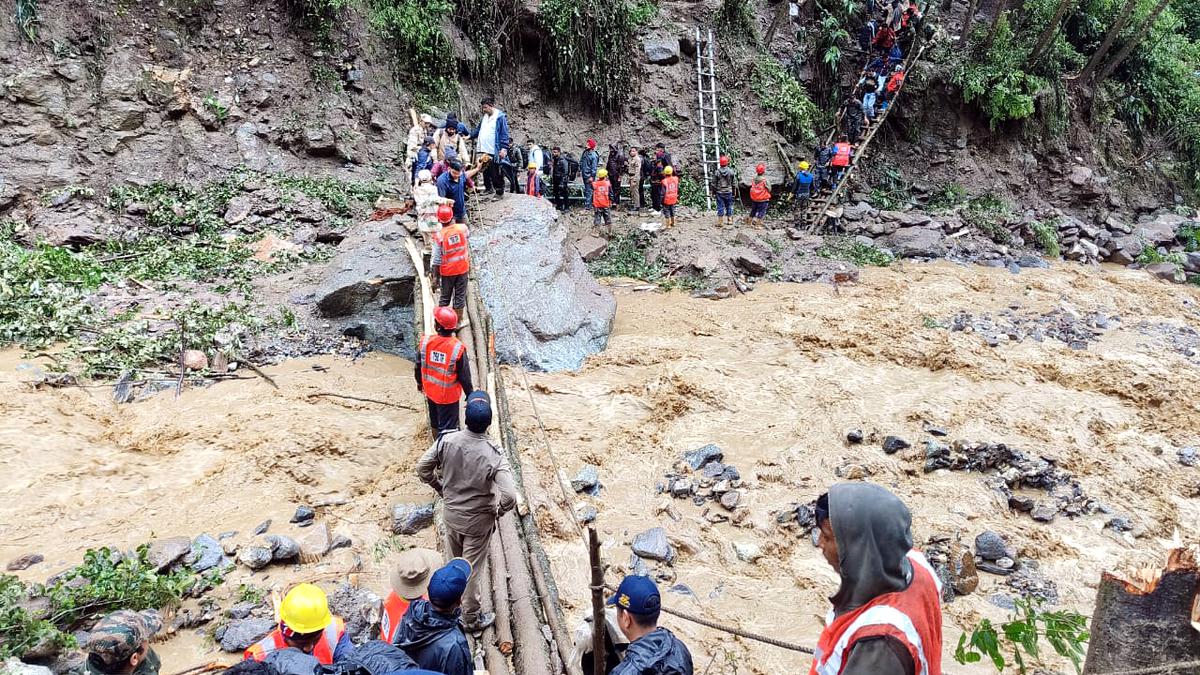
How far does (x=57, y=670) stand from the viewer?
11.6 ft

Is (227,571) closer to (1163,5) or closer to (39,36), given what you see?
(39,36)

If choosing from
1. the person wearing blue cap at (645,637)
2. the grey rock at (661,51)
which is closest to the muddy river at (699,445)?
the person wearing blue cap at (645,637)

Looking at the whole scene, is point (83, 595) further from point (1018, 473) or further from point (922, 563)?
point (1018, 473)

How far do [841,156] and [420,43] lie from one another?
376 inches

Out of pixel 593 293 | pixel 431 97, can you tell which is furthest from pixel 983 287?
pixel 431 97

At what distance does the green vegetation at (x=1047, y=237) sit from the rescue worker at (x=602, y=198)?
9.60m

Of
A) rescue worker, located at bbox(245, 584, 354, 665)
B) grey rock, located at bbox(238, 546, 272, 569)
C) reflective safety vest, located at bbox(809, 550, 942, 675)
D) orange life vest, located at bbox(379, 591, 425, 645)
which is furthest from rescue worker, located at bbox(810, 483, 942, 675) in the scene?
grey rock, located at bbox(238, 546, 272, 569)

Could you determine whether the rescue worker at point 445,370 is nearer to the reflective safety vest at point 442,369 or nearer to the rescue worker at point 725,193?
the reflective safety vest at point 442,369

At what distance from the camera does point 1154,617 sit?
2.17 meters

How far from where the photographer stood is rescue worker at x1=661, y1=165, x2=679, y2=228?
45.9ft

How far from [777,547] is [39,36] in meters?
14.0

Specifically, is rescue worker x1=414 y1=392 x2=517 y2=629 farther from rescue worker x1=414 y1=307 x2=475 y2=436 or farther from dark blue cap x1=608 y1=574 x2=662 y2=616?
dark blue cap x1=608 y1=574 x2=662 y2=616

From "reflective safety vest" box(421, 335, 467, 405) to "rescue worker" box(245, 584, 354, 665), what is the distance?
265 centimetres

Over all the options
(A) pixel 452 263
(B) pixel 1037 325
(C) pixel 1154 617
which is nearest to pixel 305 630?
(C) pixel 1154 617
